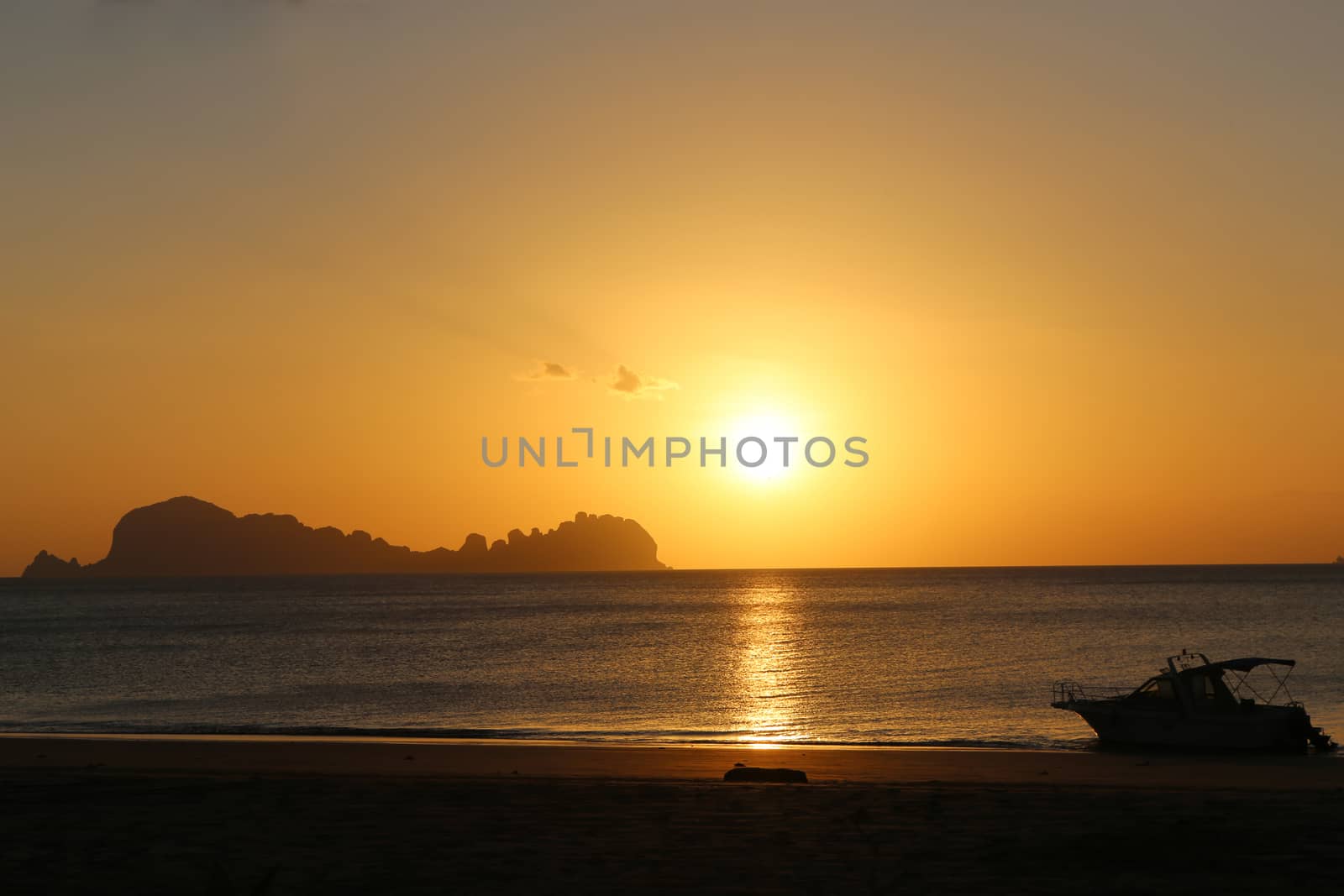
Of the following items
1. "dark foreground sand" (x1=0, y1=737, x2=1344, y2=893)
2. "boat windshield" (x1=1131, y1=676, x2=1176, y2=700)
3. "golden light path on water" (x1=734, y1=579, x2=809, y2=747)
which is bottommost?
"golden light path on water" (x1=734, y1=579, x2=809, y2=747)

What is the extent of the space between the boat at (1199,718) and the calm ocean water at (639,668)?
1763mm

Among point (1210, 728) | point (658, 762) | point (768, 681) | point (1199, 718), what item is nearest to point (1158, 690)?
point (1199, 718)

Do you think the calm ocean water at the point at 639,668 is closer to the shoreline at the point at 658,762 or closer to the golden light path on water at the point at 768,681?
the golden light path on water at the point at 768,681

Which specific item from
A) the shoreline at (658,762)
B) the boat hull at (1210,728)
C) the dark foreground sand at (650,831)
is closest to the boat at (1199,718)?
the boat hull at (1210,728)

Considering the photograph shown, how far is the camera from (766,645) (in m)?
93.3

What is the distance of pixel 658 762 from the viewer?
1125 inches

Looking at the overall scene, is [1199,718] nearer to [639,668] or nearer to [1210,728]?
[1210,728]

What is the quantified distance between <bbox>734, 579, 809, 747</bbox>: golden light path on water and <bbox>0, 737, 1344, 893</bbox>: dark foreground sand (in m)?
16.6

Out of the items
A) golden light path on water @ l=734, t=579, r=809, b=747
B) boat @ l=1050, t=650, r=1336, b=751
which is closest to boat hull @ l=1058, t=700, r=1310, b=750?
boat @ l=1050, t=650, r=1336, b=751

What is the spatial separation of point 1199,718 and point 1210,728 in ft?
1.23

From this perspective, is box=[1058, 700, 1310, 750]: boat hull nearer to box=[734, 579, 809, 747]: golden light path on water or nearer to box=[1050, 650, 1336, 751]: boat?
box=[1050, 650, 1336, 751]: boat

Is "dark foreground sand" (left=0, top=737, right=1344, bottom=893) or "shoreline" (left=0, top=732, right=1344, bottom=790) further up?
"dark foreground sand" (left=0, top=737, right=1344, bottom=893)

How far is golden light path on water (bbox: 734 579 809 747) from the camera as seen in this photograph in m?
43.1

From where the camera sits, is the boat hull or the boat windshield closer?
the boat hull
